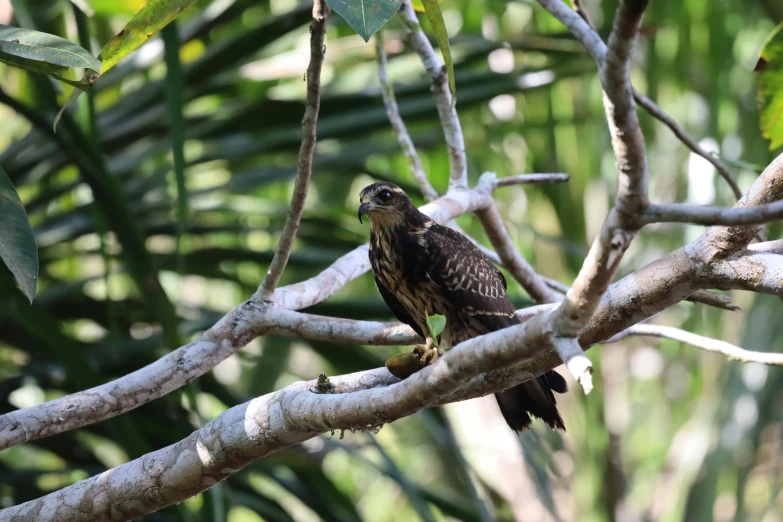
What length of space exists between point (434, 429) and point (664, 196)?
98.6 inches

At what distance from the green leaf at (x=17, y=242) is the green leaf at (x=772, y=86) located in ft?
6.17

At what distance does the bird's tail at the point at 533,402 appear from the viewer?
2662 millimetres


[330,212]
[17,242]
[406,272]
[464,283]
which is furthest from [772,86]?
[330,212]

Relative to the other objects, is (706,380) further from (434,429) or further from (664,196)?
(434,429)

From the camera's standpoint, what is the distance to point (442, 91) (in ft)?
9.31

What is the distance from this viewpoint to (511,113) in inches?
208

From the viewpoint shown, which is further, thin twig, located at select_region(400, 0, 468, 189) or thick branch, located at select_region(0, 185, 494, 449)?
thin twig, located at select_region(400, 0, 468, 189)

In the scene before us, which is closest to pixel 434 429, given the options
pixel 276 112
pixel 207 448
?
pixel 276 112

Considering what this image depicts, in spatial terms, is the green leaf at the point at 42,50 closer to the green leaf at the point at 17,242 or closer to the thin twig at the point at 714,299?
the green leaf at the point at 17,242

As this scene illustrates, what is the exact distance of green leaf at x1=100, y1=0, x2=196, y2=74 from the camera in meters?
1.72

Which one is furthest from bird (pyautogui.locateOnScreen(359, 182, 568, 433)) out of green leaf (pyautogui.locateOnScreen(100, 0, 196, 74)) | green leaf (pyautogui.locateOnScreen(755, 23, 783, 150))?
green leaf (pyautogui.locateOnScreen(100, 0, 196, 74))

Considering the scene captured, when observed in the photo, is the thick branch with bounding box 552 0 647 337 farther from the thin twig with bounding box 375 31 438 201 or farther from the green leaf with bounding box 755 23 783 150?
the thin twig with bounding box 375 31 438 201

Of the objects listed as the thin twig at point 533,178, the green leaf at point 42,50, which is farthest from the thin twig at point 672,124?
the green leaf at point 42,50

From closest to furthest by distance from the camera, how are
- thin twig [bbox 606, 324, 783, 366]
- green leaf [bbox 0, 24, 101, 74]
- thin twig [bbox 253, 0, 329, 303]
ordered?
green leaf [bbox 0, 24, 101, 74]
thin twig [bbox 253, 0, 329, 303]
thin twig [bbox 606, 324, 783, 366]
